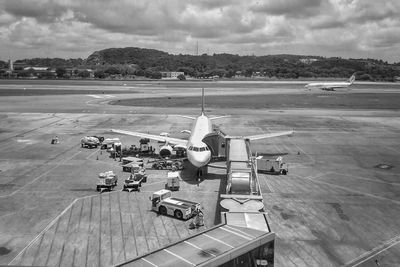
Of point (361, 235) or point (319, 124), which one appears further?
point (319, 124)

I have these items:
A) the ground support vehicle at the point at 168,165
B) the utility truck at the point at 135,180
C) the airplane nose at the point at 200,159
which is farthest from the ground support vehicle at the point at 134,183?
the ground support vehicle at the point at 168,165

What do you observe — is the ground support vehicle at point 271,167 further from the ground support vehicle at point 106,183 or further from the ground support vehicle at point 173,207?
the ground support vehicle at point 106,183

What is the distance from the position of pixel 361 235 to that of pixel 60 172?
35316 mm

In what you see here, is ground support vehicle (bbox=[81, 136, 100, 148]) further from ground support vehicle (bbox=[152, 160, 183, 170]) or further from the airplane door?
the airplane door

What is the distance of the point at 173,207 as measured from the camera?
32594 mm

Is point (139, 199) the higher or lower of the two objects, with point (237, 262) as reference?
lower

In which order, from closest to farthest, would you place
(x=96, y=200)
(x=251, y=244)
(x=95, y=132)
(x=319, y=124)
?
(x=251, y=244)
(x=96, y=200)
(x=95, y=132)
(x=319, y=124)

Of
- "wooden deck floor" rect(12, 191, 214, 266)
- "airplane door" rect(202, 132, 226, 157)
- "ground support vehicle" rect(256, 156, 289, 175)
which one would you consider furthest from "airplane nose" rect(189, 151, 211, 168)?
"ground support vehicle" rect(256, 156, 289, 175)

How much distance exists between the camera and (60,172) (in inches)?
1832

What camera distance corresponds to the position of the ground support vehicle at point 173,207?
31922mm

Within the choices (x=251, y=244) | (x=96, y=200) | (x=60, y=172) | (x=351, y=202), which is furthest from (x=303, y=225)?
(x=60, y=172)

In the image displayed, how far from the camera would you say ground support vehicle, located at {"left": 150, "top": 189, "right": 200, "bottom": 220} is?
31922mm

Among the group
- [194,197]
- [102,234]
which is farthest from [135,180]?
[102,234]

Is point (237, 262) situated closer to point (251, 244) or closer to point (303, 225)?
point (251, 244)
